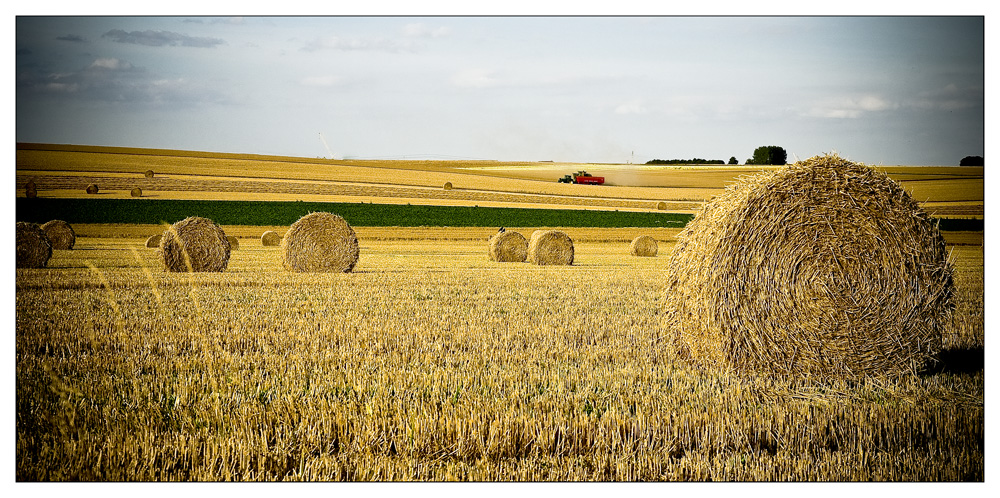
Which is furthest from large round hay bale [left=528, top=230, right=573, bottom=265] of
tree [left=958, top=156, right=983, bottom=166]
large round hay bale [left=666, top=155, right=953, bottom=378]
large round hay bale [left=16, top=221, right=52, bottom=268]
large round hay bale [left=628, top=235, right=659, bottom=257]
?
large round hay bale [left=666, top=155, right=953, bottom=378]

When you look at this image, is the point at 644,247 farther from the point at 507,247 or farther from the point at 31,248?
the point at 31,248

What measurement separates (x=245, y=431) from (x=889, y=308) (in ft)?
17.4

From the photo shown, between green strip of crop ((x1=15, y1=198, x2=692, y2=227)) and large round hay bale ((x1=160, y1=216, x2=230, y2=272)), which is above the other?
green strip of crop ((x1=15, y1=198, x2=692, y2=227))

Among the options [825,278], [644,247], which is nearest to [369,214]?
[644,247]

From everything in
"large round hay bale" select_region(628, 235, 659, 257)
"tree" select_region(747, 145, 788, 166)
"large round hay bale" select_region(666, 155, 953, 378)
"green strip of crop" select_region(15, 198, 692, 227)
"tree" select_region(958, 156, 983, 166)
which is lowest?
"large round hay bale" select_region(666, 155, 953, 378)

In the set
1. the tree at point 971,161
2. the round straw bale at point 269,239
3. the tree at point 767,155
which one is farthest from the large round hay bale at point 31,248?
the tree at point 971,161

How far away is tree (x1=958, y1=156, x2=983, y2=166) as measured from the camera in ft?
23.1

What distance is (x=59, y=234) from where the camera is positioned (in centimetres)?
2508

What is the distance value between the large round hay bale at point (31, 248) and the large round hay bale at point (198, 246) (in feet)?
9.15

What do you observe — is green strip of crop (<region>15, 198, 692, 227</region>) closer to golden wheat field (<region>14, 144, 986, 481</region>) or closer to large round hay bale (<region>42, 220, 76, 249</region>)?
large round hay bale (<region>42, 220, 76, 249</region>)

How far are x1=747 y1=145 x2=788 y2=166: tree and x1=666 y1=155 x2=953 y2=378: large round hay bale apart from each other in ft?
Result: 5.81

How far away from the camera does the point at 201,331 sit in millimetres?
9469
